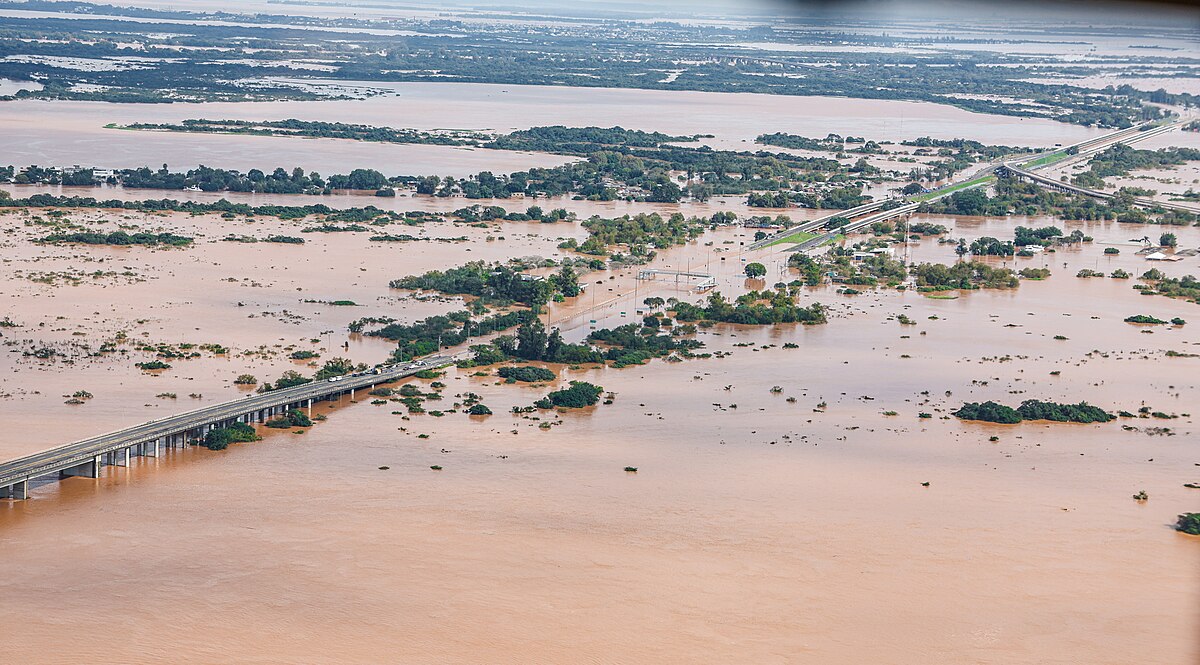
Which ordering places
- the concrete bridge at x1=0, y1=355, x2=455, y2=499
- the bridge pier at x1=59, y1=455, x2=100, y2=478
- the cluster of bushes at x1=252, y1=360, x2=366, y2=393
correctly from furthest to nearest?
the cluster of bushes at x1=252, y1=360, x2=366, y2=393, the bridge pier at x1=59, y1=455, x2=100, y2=478, the concrete bridge at x1=0, y1=355, x2=455, y2=499

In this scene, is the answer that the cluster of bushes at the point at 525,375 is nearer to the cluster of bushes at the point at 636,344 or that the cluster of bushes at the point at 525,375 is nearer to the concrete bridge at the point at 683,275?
the cluster of bushes at the point at 636,344

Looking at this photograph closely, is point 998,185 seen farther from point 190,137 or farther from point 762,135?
point 190,137

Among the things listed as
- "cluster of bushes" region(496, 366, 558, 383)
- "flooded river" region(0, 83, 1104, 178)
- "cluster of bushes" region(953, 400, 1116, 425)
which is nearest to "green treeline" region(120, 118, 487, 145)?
"flooded river" region(0, 83, 1104, 178)

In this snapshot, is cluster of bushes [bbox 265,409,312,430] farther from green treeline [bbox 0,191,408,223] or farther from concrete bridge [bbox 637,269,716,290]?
green treeline [bbox 0,191,408,223]

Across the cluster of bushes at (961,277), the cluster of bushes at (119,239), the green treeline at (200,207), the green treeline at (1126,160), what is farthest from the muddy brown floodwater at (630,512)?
the green treeline at (1126,160)

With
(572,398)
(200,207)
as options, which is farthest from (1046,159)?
(572,398)

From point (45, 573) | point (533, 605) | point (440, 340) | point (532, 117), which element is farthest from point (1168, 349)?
Result: point (532, 117)

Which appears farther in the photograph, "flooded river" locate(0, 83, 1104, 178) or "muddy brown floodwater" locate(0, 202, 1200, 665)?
"flooded river" locate(0, 83, 1104, 178)

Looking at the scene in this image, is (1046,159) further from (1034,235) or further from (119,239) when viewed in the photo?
(119,239)
